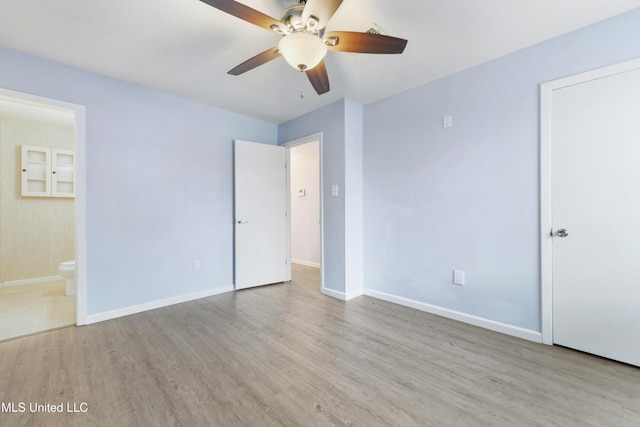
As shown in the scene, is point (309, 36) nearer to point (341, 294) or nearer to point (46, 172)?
point (341, 294)

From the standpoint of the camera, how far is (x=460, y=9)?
1783mm

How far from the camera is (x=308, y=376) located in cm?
177

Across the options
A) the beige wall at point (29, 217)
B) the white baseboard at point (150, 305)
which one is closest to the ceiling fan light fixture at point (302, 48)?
the white baseboard at point (150, 305)

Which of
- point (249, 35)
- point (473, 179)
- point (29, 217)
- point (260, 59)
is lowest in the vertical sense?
point (29, 217)

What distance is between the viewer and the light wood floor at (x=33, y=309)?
2469 millimetres

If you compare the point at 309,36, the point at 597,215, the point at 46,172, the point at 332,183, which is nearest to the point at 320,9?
the point at 309,36

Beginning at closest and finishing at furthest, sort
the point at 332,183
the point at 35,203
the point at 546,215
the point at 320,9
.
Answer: the point at 320,9
the point at 546,215
the point at 332,183
the point at 35,203

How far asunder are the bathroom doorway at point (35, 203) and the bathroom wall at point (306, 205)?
343cm

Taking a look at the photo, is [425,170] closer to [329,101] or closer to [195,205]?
[329,101]

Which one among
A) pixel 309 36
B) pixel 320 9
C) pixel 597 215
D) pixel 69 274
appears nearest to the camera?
pixel 320 9

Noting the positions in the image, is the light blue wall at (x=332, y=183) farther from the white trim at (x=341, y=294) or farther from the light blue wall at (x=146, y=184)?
the light blue wall at (x=146, y=184)

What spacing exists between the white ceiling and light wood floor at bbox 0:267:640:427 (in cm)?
236

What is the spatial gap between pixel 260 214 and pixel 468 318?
2.71 metres

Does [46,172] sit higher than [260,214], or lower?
higher
